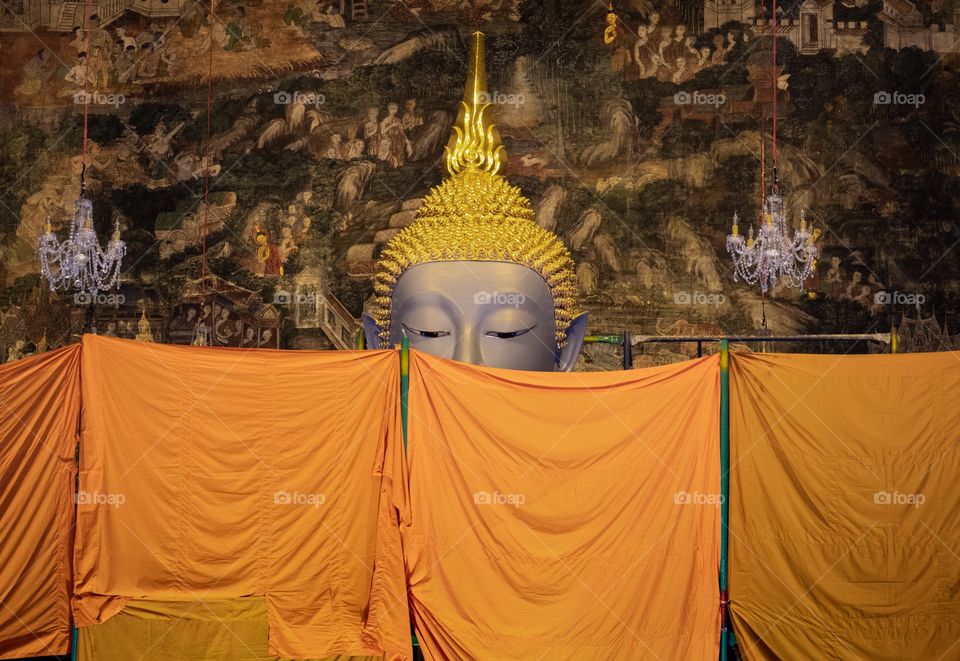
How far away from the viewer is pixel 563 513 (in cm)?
418

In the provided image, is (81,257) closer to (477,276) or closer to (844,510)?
(477,276)

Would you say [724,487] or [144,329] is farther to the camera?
[144,329]

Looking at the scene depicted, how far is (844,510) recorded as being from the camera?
416cm

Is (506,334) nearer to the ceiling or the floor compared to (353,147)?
nearer to the floor

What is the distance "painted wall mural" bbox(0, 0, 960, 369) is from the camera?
11102 mm

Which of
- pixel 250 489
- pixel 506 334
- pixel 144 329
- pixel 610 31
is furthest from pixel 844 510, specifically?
pixel 144 329

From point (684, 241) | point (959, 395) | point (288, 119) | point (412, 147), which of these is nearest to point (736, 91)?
point (684, 241)

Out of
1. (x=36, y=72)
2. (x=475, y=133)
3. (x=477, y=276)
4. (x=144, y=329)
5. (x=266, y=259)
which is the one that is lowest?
(x=144, y=329)

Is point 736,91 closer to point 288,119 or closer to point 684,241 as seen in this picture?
point 684,241

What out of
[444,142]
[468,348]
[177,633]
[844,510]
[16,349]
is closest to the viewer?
[177,633]

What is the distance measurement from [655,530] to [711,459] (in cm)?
39

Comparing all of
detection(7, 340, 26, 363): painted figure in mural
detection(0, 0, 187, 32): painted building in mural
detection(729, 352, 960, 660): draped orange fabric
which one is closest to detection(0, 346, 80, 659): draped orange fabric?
detection(729, 352, 960, 660): draped orange fabric

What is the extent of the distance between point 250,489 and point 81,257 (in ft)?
22.8

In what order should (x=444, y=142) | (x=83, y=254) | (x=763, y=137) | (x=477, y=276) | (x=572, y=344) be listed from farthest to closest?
1. (x=444, y=142)
2. (x=763, y=137)
3. (x=83, y=254)
4. (x=572, y=344)
5. (x=477, y=276)
